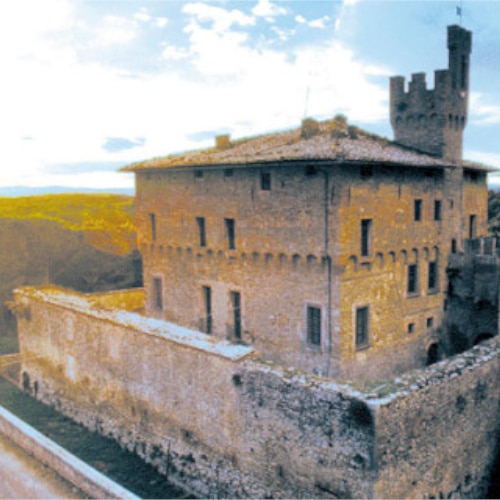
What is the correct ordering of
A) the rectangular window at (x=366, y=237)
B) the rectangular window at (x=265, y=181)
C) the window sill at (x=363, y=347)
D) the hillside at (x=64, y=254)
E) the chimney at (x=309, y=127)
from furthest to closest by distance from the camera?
the hillside at (x=64, y=254) → the chimney at (x=309, y=127) → the rectangular window at (x=265, y=181) → the window sill at (x=363, y=347) → the rectangular window at (x=366, y=237)

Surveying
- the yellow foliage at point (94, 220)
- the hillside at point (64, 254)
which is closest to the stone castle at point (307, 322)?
the hillside at point (64, 254)

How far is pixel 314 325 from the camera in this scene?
61.5 feet

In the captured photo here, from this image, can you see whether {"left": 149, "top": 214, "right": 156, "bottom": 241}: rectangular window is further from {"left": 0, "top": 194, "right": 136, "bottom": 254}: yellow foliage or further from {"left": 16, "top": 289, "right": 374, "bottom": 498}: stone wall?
{"left": 0, "top": 194, "right": 136, "bottom": 254}: yellow foliage

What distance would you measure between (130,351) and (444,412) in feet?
33.8

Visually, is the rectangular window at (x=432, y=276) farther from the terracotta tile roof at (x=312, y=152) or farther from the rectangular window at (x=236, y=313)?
the rectangular window at (x=236, y=313)

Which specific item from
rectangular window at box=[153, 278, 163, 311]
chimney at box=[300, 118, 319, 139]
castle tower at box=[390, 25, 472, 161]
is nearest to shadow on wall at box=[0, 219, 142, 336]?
rectangular window at box=[153, 278, 163, 311]

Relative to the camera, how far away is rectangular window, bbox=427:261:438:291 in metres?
21.8

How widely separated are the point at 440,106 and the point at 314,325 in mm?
11229

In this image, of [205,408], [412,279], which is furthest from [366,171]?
[205,408]

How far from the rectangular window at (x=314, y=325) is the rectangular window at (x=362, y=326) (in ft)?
4.86

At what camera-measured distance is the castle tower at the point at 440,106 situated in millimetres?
21797

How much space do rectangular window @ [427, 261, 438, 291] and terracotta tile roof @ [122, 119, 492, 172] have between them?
14.4 feet

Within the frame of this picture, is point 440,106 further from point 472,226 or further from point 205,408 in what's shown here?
point 205,408

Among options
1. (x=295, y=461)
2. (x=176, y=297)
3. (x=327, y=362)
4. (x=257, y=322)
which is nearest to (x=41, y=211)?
(x=176, y=297)
